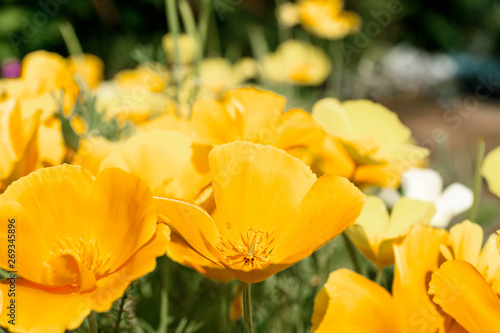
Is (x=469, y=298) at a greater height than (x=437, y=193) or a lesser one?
greater

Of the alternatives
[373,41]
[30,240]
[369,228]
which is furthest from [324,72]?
[373,41]

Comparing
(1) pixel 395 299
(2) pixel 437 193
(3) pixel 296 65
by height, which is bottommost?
(3) pixel 296 65

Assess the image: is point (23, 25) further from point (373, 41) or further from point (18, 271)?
point (18, 271)

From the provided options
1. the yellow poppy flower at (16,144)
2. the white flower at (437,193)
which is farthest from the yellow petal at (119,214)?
the white flower at (437,193)

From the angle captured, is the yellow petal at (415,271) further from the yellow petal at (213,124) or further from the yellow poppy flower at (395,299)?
the yellow petal at (213,124)

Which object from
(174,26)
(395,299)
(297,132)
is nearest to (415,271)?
(395,299)

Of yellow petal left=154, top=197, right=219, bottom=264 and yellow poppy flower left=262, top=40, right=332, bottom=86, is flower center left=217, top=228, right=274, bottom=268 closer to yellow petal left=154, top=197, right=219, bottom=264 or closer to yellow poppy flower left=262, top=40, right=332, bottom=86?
yellow petal left=154, top=197, right=219, bottom=264

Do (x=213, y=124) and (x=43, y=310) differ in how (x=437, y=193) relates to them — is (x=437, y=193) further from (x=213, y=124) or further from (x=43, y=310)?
(x=43, y=310)
